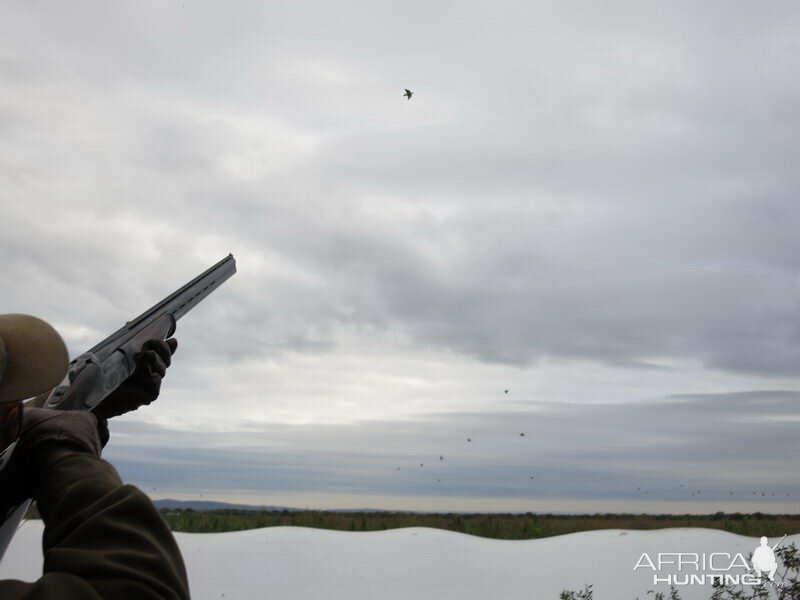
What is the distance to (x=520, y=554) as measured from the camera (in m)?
10.4

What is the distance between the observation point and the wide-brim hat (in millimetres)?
2002

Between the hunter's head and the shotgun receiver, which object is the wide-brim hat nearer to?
the hunter's head

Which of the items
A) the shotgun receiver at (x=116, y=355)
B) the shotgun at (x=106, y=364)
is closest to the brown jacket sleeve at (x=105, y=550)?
the shotgun at (x=106, y=364)

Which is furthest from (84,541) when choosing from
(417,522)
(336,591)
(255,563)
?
(417,522)

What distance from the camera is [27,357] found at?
2029 millimetres

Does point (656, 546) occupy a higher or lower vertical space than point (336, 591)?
higher

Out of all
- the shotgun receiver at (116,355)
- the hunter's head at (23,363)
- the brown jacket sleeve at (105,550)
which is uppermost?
the shotgun receiver at (116,355)

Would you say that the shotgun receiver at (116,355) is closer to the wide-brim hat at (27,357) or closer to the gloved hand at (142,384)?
the gloved hand at (142,384)

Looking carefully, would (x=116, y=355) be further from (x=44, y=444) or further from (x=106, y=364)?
(x=44, y=444)

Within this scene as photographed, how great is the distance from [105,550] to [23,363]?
0.76 meters

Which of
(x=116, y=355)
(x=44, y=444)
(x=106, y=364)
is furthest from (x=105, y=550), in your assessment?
(x=116, y=355)

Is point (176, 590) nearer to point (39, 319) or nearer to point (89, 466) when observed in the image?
point (89, 466)

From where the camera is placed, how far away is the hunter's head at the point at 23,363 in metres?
2.00

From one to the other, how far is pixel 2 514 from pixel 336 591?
7.22 meters
